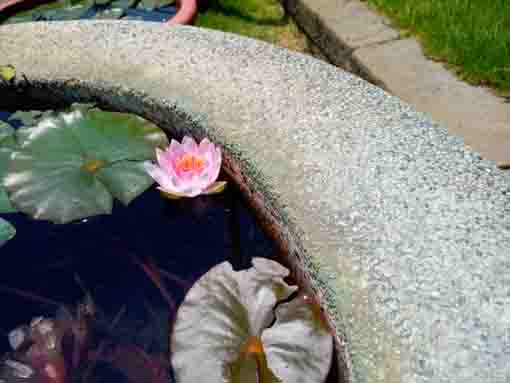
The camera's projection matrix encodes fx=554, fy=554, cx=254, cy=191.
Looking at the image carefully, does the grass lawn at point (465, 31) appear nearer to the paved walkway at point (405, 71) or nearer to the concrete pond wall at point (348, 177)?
the paved walkway at point (405, 71)

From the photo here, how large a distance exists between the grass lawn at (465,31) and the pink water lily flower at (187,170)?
3.30ft

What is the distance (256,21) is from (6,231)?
1701mm

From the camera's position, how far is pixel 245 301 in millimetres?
729

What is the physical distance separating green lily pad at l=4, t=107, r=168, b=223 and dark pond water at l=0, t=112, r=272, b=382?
6 cm

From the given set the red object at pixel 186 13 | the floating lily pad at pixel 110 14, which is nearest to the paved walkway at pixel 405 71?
the red object at pixel 186 13

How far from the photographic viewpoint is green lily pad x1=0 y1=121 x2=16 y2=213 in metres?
0.91

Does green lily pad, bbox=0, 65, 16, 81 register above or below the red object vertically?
above

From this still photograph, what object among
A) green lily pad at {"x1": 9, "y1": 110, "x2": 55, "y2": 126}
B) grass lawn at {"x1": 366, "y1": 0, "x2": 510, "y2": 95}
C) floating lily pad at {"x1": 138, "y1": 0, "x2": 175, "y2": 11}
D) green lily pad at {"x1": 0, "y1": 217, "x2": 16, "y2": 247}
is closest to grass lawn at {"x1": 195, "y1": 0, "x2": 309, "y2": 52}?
floating lily pad at {"x1": 138, "y1": 0, "x2": 175, "y2": 11}

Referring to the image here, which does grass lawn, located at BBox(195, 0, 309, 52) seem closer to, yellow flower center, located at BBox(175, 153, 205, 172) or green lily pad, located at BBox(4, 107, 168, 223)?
green lily pad, located at BBox(4, 107, 168, 223)

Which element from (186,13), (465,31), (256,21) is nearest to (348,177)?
(465,31)

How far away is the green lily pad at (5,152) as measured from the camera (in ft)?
3.00

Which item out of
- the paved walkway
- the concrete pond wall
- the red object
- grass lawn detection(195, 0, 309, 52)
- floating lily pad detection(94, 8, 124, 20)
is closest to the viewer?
the concrete pond wall

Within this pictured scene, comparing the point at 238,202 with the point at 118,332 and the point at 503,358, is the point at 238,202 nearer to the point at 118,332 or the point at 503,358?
the point at 118,332

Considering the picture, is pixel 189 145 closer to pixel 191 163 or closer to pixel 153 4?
pixel 191 163
